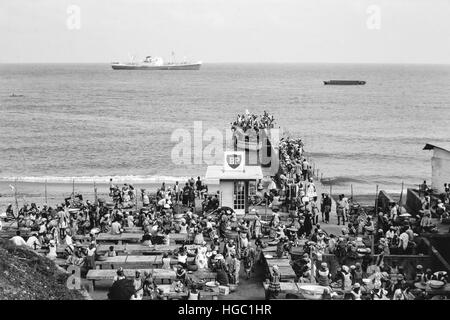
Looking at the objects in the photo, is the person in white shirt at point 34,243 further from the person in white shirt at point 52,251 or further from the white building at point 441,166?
the white building at point 441,166

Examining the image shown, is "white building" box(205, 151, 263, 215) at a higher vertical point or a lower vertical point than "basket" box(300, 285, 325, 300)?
higher

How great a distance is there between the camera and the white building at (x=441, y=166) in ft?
86.6

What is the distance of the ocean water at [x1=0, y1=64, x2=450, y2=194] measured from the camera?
52094mm

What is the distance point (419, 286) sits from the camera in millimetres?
14781

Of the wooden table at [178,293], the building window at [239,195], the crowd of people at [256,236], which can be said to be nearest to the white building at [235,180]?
the building window at [239,195]

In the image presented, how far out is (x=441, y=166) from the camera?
88.3 feet

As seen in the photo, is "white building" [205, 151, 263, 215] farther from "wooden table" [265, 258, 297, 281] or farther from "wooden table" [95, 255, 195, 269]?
"wooden table" [95, 255, 195, 269]

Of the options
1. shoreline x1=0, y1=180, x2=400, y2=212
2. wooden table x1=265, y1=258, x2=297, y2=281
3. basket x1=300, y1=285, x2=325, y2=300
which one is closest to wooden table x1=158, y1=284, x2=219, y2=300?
wooden table x1=265, y1=258, x2=297, y2=281

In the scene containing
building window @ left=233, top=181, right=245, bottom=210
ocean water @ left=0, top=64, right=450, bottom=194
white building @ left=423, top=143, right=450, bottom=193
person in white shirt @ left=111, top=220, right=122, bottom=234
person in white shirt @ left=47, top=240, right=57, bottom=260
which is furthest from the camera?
ocean water @ left=0, top=64, right=450, bottom=194

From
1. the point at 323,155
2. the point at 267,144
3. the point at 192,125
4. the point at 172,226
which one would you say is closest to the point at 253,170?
the point at 172,226

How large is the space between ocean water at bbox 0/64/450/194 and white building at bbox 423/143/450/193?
49.7 ft

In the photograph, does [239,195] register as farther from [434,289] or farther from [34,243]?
[434,289]
